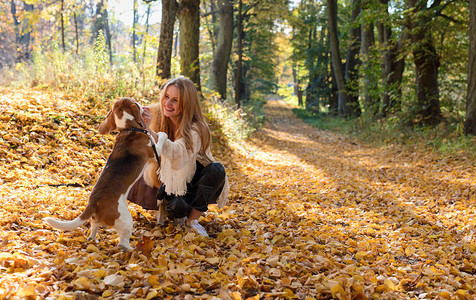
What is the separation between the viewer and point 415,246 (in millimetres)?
3350

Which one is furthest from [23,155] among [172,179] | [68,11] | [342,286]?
[68,11]

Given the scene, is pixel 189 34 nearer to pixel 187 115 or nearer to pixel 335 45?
pixel 187 115

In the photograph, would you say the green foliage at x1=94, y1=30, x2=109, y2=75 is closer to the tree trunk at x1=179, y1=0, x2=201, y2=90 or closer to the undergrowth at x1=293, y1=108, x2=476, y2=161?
the tree trunk at x1=179, y1=0, x2=201, y2=90

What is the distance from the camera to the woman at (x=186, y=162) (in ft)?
9.91

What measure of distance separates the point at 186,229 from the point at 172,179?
556mm

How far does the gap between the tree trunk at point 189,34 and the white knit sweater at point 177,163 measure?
18.7 ft

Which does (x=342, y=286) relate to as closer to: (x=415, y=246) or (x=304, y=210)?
(x=415, y=246)

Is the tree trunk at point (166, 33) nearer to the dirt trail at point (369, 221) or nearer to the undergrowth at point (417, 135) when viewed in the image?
the dirt trail at point (369, 221)

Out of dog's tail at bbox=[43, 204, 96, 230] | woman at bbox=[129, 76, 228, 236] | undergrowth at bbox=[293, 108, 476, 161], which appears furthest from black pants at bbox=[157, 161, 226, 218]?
undergrowth at bbox=[293, 108, 476, 161]

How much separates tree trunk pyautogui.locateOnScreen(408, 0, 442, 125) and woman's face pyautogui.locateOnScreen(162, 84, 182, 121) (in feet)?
30.8

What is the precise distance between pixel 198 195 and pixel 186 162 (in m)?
0.38

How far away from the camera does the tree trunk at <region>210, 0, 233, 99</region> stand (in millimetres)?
13742

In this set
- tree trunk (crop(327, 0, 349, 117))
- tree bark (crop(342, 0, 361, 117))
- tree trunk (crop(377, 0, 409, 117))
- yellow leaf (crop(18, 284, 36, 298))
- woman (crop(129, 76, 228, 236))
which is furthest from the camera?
tree trunk (crop(327, 0, 349, 117))

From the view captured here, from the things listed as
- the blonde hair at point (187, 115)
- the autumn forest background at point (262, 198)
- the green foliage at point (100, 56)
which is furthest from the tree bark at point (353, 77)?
the blonde hair at point (187, 115)
